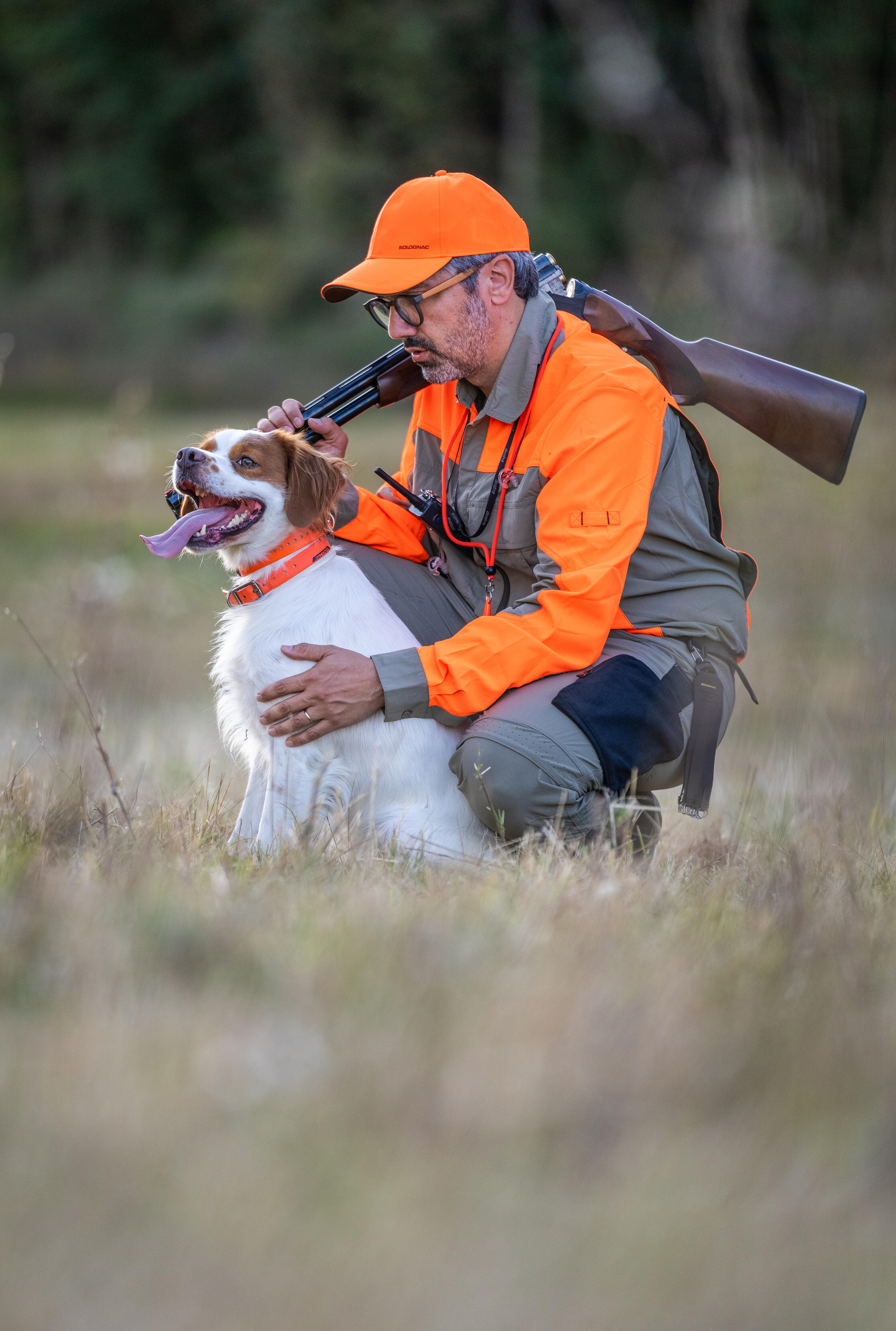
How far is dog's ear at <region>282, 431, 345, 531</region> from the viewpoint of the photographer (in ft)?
11.7

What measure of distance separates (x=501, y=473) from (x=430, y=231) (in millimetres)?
677

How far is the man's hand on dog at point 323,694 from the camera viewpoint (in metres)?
3.41

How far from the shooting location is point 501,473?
3.58 meters

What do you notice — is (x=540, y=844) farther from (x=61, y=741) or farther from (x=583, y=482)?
(x=61, y=741)

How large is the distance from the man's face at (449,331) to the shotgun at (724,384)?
0.84ft

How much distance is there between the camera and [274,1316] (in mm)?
1512

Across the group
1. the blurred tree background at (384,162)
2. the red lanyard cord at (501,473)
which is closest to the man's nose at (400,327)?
the red lanyard cord at (501,473)

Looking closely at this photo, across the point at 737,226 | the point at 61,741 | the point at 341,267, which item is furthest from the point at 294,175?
the point at 61,741

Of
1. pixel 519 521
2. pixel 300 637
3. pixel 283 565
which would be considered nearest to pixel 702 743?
pixel 519 521

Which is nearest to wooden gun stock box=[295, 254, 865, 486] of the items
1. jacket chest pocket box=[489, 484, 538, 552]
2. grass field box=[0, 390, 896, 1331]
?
jacket chest pocket box=[489, 484, 538, 552]

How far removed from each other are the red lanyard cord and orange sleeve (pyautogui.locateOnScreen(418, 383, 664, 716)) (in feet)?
0.47

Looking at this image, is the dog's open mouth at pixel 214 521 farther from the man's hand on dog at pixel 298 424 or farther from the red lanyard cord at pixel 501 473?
the red lanyard cord at pixel 501 473

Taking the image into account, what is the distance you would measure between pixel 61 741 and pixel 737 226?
16664 millimetres

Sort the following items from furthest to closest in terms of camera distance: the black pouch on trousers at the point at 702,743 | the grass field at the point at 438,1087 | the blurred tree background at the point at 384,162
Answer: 1. the blurred tree background at the point at 384,162
2. the black pouch on trousers at the point at 702,743
3. the grass field at the point at 438,1087
